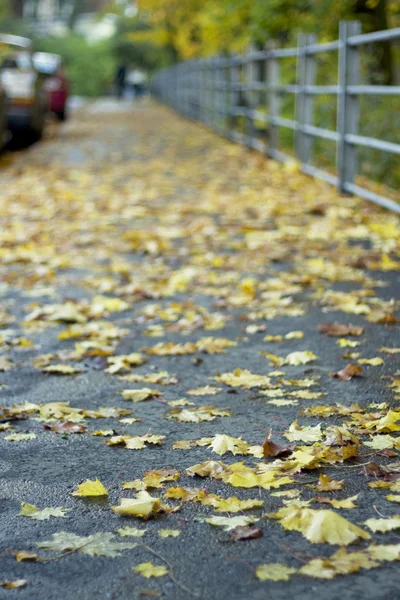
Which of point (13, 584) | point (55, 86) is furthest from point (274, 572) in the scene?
point (55, 86)

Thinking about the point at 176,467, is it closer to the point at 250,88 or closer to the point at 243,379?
the point at 243,379

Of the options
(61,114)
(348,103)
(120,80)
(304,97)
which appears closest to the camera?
(348,103)

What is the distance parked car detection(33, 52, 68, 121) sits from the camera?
26.3 meters

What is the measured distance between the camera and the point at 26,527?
2908 mm

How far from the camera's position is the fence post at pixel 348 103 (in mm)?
9789

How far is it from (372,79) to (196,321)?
9.21 m

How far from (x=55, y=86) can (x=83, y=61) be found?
116ft

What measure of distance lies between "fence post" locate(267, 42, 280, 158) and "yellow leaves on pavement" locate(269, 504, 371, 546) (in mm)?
11518

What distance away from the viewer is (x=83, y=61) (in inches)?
2399

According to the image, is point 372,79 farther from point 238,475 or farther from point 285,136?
point 238,475

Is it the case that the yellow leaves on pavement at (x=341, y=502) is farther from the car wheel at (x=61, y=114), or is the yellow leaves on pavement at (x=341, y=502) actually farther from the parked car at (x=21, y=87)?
the car wheel at (x=61, y=114)

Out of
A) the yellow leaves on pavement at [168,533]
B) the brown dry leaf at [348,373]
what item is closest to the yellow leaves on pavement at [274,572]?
the yellow leaves on pavement at [168,533]

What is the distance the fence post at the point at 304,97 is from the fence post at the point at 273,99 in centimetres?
170

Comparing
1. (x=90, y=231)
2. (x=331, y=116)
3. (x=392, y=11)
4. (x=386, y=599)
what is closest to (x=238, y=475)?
(x=386, y=599)
